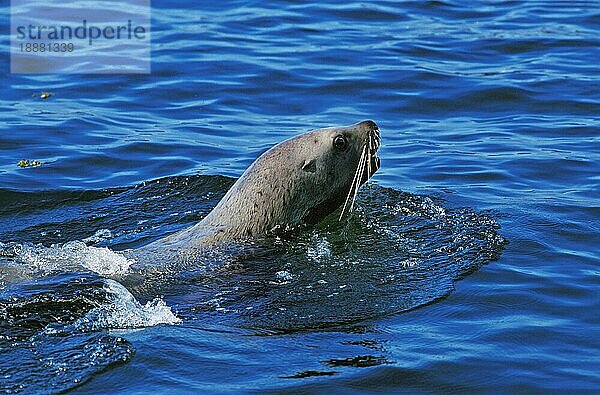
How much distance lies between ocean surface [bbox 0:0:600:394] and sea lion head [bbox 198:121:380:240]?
16 cm

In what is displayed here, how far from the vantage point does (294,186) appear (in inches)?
333

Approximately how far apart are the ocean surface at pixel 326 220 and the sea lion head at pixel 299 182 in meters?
0.16

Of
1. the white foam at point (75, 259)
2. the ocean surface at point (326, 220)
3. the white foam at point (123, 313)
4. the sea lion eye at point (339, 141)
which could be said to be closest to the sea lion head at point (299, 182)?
the sea lion eye at point (339, 141)

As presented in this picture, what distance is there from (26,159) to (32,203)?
1.37 metres

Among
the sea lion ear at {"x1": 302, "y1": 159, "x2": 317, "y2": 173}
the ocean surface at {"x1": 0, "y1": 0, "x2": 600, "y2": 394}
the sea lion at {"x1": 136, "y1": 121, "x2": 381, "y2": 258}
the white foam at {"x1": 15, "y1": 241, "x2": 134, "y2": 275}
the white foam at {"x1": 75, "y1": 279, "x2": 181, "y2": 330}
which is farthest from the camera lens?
the sea lion ear at {"x1": 302, "y1": 159, "x2": 317, "y2": 173}

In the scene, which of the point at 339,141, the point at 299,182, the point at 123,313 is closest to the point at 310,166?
the point at 299,182

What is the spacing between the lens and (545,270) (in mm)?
7988

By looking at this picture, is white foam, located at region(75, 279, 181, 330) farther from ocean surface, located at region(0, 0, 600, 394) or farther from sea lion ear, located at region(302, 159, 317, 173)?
sea lion ear, located at region(302, 159, 317, 173)

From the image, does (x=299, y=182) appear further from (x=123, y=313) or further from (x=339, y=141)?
(x=123, y=313)

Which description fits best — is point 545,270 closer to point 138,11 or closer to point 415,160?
point 415,160

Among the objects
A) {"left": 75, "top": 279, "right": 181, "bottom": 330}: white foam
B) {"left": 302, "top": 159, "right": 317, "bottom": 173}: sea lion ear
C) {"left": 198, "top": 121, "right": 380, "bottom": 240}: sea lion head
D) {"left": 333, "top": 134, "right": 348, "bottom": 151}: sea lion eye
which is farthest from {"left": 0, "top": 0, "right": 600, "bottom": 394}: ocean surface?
{"left": 333, "top": 134, "right": 348, "bottom": 151}: sea lion eye

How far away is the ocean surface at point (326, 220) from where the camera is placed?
6379 mm

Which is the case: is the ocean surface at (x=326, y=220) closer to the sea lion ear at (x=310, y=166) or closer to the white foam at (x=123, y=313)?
the white foam at (x=123, y=313)

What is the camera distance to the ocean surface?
20.9 feet
